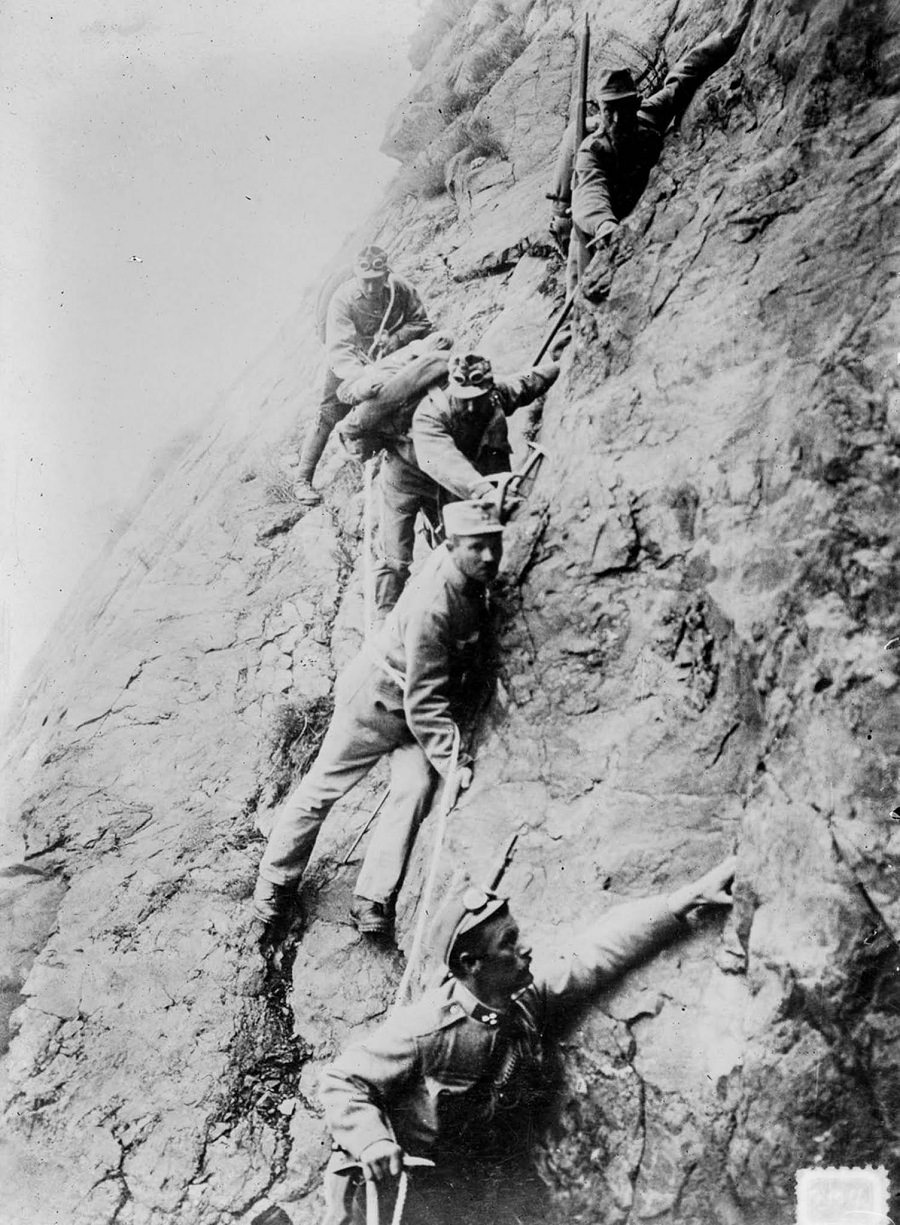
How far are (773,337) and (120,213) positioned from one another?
3.69 m

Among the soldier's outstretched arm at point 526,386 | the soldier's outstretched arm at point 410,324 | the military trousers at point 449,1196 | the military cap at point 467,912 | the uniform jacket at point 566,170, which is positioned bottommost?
the military trousers at point 449,1196

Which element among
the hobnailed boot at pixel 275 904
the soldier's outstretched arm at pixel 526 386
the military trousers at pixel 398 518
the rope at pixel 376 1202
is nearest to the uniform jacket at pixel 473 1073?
the rope at pixel 376 1202

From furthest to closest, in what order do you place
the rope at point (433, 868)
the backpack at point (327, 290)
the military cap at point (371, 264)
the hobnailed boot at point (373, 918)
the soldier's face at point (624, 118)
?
1. the backpack at point (327, 290)
2. the military cap at point (371, 264)
3. the soldier's face at point (624, 118)
4. the hobnailed boot at point (373, 918)
5. the rope at point (433, 868)

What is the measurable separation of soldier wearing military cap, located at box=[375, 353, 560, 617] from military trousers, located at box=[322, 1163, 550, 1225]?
7.84ft

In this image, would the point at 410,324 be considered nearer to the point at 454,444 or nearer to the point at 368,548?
the point at 454,444

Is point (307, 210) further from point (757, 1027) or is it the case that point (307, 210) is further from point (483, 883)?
point (757, 1027)

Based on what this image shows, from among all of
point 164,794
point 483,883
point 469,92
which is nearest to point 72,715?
point 164,794

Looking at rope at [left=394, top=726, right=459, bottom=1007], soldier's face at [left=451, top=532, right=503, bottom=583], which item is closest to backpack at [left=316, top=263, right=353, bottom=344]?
soldier's face at [left=451, top=532, right=503, bottom=583]

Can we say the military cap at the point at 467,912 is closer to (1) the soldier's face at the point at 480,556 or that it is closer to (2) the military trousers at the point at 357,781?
(2) the military trousers at the point at 357,781

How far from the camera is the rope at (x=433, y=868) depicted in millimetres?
3654

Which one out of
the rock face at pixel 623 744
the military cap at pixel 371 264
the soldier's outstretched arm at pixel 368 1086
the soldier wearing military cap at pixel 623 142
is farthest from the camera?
the military cap at pixel 371 264

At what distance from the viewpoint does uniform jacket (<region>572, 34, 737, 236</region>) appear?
14.3 feet

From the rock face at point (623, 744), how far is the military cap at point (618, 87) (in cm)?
41

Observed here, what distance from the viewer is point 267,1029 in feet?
12.6
